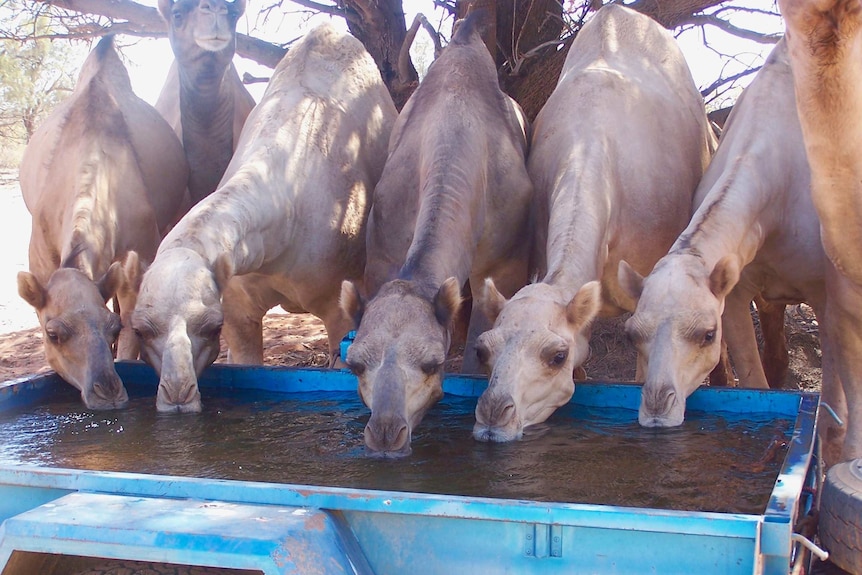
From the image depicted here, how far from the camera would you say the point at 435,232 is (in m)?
5.04

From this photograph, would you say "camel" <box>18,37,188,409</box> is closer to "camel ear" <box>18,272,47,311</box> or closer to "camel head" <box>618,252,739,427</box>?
"camel ear" <box>18,272,47,311</box>

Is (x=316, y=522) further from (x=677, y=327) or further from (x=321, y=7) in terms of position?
(x=321, y=7)

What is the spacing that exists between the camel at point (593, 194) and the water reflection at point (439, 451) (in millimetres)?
257

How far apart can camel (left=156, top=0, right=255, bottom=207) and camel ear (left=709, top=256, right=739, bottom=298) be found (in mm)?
4155

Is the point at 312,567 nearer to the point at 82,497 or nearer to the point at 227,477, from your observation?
the point at 82,497

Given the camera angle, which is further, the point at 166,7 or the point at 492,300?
the point at 166,7

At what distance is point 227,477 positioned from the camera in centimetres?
353

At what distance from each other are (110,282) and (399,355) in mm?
1926

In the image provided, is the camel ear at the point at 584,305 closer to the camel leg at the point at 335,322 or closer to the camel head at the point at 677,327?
the camel head at the point at 677,327

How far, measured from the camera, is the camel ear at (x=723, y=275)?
4.57 metres

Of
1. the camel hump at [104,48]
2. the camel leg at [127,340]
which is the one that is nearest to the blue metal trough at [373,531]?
the camel leg at [127,340]

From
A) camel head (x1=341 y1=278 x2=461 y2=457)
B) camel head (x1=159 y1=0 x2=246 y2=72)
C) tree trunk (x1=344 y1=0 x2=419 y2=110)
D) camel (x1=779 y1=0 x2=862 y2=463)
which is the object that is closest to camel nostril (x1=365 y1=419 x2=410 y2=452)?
camel head (x1=341 y1=278 x2=461 y2=457)

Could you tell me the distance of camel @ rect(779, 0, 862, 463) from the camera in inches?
137

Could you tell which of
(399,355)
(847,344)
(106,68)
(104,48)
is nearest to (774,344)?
(847,344)
